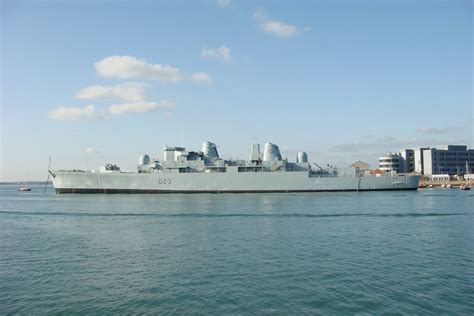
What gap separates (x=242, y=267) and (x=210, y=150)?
45.3 meters

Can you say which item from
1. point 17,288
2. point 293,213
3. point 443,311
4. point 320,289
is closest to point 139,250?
point 17,288

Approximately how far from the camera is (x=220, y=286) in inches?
419

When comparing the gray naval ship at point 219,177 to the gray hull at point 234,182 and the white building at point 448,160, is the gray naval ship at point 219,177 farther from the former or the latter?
the white building at point 448,160

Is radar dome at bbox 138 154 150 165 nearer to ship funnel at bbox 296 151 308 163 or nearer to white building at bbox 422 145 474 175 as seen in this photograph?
ship funnel at bbox 296 151 308 163

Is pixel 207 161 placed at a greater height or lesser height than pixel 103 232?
greater

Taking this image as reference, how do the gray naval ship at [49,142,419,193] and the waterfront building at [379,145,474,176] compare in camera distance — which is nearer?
the gray naval ship at [49,142,419,193]

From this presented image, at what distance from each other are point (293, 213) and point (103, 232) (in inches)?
530

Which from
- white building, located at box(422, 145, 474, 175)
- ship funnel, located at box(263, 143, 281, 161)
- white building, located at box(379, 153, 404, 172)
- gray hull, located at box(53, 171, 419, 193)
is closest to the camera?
gray hull, located at box(53, 171, 419, 193)

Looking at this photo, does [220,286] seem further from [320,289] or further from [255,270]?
[320,289]

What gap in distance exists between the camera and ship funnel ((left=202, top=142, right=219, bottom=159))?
Result: 187 feet

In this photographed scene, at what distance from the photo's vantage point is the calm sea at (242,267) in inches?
370

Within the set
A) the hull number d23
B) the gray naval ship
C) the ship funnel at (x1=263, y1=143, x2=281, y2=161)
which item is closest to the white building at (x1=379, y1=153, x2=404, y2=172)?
the gray naval ship

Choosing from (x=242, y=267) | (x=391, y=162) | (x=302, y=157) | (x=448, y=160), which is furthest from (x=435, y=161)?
(x=242, y=267)

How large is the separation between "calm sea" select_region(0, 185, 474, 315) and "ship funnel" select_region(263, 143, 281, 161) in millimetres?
A: 31521
